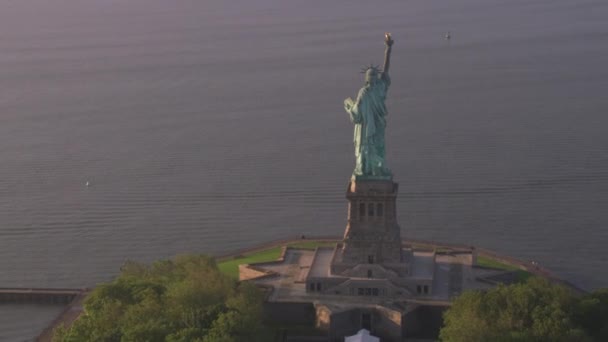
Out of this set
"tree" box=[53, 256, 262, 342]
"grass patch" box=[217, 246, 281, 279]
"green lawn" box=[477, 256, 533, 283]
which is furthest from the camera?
"grass patch" box=[217, 246, 281, 279]

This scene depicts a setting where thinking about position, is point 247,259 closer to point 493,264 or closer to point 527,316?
point 493,264

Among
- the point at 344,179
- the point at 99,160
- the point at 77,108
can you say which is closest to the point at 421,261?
the point at 344,179

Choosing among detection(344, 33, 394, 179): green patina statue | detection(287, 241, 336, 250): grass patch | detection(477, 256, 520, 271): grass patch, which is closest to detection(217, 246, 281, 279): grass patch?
detection(287, 241, 336, 250): grass patch

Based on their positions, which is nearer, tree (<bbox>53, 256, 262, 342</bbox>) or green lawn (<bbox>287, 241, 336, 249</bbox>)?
tree (<bbox>53, 256, 262, 342</bbox>)

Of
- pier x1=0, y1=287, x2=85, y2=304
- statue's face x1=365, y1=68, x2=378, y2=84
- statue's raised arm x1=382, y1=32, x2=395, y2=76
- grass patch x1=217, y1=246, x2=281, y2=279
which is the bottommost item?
pier x1=0, y1=287, x2=85, y2=304

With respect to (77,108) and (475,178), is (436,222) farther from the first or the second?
(77,108)

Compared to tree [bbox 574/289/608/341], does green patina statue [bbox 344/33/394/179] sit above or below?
above

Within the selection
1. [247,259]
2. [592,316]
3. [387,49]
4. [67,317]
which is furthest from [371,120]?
[67,317]

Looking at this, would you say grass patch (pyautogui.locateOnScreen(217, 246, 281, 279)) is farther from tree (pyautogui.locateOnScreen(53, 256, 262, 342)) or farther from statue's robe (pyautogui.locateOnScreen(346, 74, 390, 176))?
statue's robe (pyautogui.locateOnScreen(346, 74, 390, 176))
